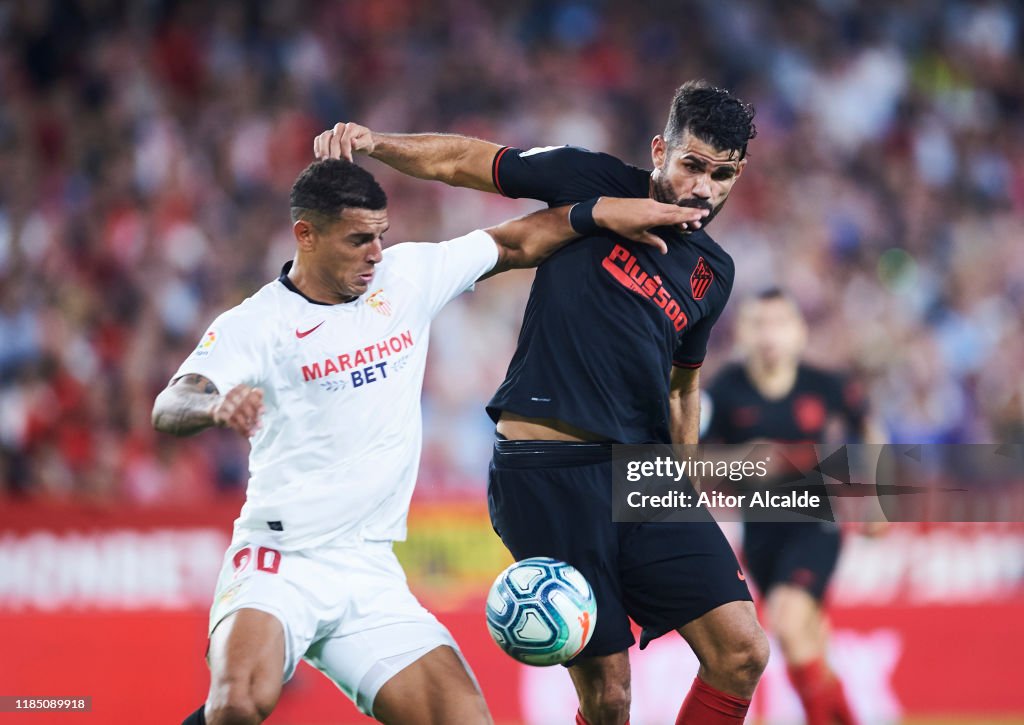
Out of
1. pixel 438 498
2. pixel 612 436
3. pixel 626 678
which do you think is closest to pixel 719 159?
pixel 612 436

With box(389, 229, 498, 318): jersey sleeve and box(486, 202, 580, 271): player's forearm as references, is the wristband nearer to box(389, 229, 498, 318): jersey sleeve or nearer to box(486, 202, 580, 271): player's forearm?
box(486, 202, 580, 271): player's forearm

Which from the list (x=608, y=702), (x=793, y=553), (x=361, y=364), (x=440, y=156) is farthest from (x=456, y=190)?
(x=608, y=702)

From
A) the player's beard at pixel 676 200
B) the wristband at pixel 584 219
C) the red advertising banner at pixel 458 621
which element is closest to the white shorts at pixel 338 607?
the wristband at pixel 584 219

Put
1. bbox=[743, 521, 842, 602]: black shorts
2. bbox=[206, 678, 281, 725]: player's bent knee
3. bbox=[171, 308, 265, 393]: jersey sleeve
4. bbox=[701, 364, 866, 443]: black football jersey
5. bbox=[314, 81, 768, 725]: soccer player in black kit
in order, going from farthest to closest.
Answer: bbox=[701, 364, 866, 443]: black football jersey → bbox=[743, 521, 842, 602]: black shorts → bbox=[314, 81, 768, 725]: soccer player in black kit → bbox=[171, 308, 265, 393]: jersey sleeve → bbox=[206, 678, 281, 725]: player's bent knee

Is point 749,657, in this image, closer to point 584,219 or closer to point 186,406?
point 584,219

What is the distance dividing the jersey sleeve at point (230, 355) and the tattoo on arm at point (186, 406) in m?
0.04

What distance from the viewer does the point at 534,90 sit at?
14.0m

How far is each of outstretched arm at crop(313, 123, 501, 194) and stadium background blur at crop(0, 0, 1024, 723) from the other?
4.15 metres

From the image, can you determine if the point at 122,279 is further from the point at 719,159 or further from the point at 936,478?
the point at 719,159

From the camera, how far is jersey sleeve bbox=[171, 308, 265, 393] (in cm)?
468

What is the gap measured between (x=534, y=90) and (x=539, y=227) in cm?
880

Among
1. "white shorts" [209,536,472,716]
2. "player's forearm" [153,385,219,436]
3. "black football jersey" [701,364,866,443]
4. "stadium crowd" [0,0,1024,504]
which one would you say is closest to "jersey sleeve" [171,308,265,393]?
"player's forearm" [153,385,219,436]

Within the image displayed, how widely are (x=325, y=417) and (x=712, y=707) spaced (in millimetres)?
1806

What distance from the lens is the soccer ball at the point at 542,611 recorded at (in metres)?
4.91
